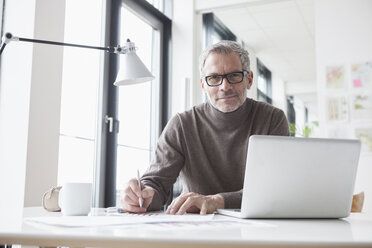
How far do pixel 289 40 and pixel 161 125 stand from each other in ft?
9.57

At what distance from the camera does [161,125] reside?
3686 millimetres

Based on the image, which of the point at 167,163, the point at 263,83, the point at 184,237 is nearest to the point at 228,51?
the point at 167,163

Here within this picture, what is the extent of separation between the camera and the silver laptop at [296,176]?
0.85m

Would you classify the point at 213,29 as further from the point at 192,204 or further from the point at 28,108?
the point at 192,204

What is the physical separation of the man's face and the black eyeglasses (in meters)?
0.01

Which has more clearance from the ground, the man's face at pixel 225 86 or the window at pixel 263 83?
the window at pixel 263 83

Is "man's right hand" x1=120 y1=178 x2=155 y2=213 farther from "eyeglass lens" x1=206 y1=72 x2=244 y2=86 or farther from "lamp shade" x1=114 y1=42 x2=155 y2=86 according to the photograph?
"eyeglass lens" x1=206 y1=72 x2=244 y2=86

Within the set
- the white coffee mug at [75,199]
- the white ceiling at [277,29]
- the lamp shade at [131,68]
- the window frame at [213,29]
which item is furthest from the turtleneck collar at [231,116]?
the window frame at [213,29]

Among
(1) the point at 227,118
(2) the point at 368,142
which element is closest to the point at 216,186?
(1) the point at 227,118

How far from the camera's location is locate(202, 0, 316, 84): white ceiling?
175 inches

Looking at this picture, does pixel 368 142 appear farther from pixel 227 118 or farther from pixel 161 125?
pixel 227 118

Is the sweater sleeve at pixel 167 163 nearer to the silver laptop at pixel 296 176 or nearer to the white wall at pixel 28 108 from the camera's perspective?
the silver laptop at pixel 296 176

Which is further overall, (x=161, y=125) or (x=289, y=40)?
(x=289, y=40)

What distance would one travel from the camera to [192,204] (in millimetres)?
1038
